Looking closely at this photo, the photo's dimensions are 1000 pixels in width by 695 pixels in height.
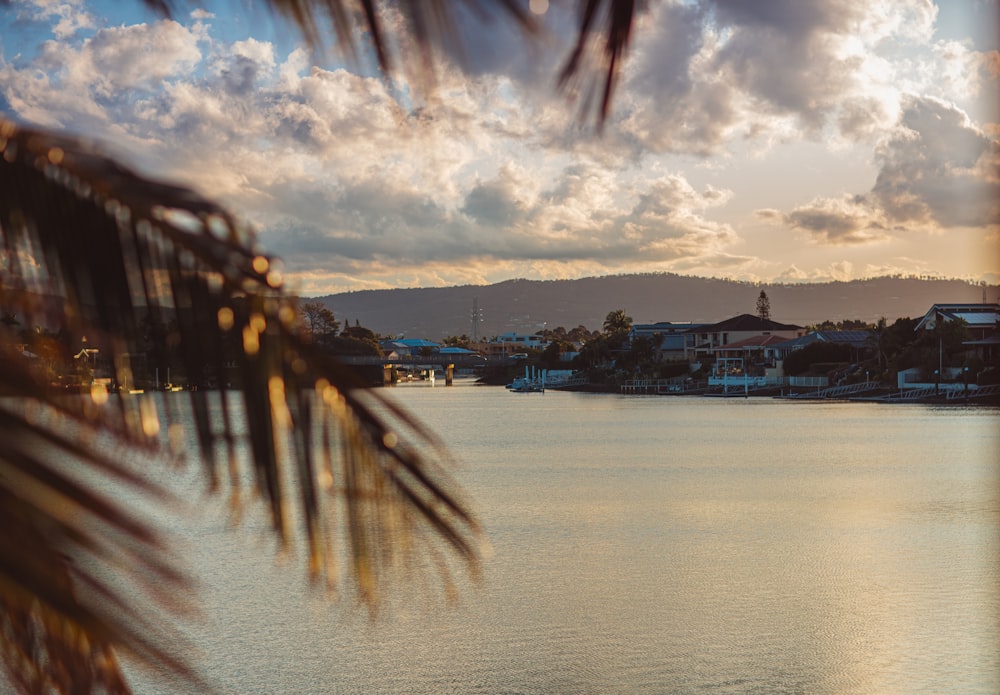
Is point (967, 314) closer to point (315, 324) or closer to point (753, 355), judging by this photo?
point (753, 355)

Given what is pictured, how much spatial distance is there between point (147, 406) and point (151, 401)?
0.07 meters

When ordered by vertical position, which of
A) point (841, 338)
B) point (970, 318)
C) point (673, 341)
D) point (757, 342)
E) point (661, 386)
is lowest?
point (661, 386)

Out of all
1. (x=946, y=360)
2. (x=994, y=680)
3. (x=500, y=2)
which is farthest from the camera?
(x=946, y=360)

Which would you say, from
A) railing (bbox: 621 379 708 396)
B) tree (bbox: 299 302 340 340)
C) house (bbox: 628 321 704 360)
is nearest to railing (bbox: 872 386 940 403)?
railing (bbox: 621 379 708 396)

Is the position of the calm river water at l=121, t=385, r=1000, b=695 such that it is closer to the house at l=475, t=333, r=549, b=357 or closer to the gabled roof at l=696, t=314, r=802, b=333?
the gabled roof at l=696, t=314, r=802, b=333

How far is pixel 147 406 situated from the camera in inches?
70.5

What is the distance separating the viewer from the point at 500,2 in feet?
5.24

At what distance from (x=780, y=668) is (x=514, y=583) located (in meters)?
5.40

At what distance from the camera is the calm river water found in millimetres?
12930

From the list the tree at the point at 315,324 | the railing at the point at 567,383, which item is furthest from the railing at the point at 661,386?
the tree at the point at 315,324

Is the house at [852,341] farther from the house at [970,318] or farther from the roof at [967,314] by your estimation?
the house at [970,318]

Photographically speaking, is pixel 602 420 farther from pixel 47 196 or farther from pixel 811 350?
pixel 47 196

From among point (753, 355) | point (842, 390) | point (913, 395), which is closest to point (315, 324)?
point (913, 395)

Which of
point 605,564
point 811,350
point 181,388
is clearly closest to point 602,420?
point 811,350
